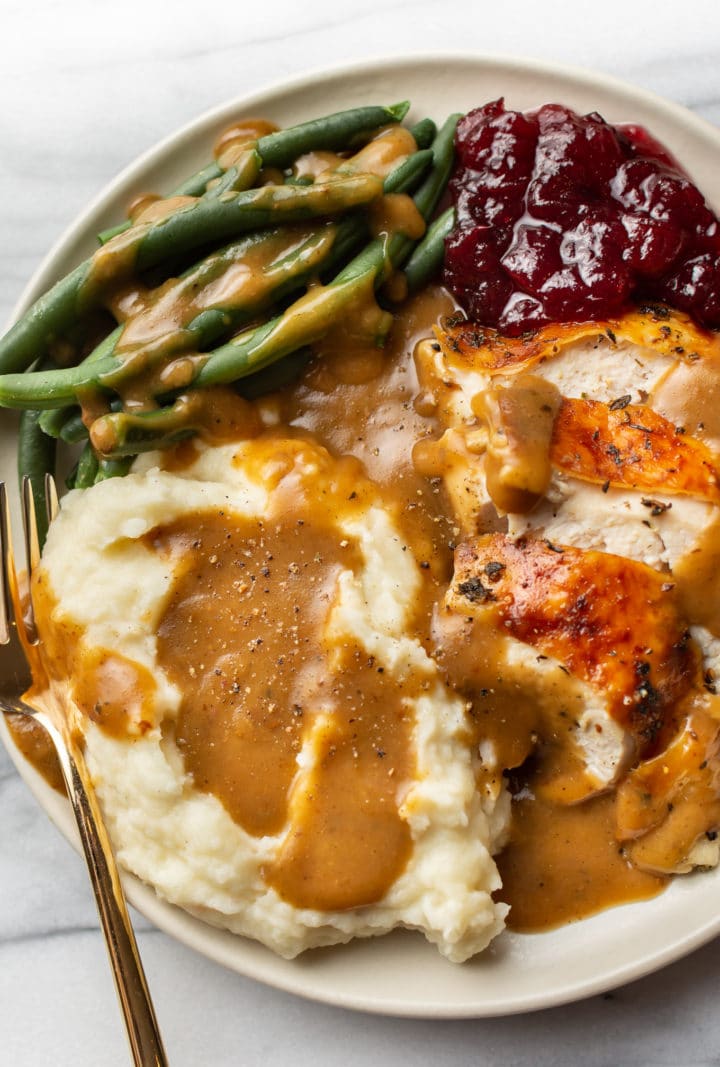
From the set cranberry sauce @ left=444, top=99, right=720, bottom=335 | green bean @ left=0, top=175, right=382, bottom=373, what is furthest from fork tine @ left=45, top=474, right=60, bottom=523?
cranberry sauce @ left=444, top=99, right=720, bottom=335

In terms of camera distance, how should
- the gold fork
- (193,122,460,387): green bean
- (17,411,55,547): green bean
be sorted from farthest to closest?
(17,411,55,547): green bean < (193,122,460,387): green bean < the gold fork

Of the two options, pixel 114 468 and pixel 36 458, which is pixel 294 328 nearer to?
pixel 114 468

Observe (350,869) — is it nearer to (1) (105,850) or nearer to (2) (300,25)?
(1) (105,850)

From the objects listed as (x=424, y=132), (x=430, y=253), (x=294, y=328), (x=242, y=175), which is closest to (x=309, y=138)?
(x=242, y=175)

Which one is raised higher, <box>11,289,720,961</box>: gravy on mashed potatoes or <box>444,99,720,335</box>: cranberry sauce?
<box>444,99,720,335</box>: cranberry sauce

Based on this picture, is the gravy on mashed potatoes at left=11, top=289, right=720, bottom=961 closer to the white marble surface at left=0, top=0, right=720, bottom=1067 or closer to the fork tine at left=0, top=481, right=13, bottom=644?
the fork tine at left=0, top=481, right=13, bottom=644
